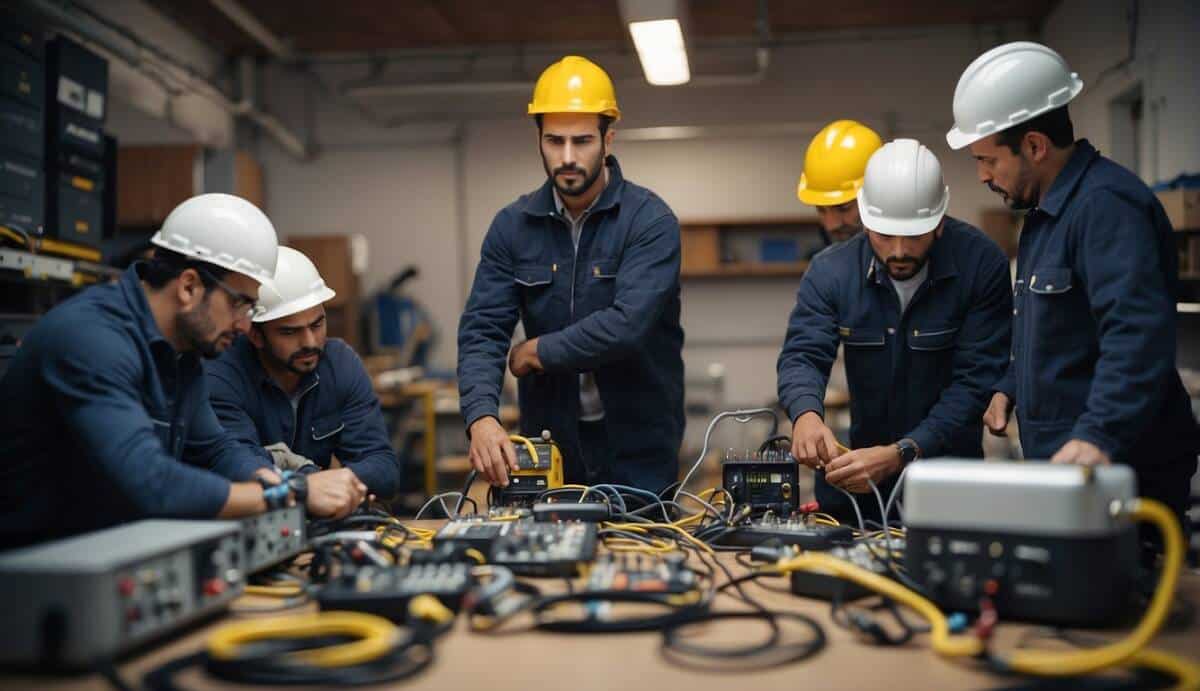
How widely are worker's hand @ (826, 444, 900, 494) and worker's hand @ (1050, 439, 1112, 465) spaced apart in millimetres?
505

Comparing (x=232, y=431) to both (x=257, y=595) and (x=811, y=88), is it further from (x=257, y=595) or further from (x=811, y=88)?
(x=811, y=88)

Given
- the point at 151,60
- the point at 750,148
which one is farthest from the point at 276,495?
the point at 750,148

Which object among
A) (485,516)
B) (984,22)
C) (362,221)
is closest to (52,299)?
(485,516)

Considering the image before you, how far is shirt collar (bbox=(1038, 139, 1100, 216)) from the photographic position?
1.74m

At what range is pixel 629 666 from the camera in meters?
1.10

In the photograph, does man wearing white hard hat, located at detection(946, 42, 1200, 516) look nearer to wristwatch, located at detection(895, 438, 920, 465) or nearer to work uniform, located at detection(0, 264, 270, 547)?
wristwatch, located at detection(895, 438, 920, 465)

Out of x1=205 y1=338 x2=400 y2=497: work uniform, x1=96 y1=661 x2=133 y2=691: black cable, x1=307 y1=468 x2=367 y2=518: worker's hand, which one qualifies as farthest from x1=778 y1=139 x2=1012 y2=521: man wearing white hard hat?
x1=96 y1=661 x2=133 y2=691: black cable

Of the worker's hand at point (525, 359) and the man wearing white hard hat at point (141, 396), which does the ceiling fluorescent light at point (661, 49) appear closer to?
the worker's hand at point (525, 359)

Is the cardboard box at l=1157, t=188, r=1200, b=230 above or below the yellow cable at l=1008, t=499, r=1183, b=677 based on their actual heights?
above

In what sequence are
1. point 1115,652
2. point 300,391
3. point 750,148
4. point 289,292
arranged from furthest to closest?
point 750,148
point 300,391
point 289,292
point 1115,652

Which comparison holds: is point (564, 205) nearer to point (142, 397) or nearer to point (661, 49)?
point (142, 397)

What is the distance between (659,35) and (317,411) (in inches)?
105

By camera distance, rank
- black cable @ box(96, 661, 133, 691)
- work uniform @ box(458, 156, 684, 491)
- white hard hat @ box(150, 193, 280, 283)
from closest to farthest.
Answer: black cable @ box(96, 661, 133, 691) → white hard hat @ box(150, 193, 280, 283) → work uniform @ box(458, 156, 684, 491)

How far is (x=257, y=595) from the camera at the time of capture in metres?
1.43
